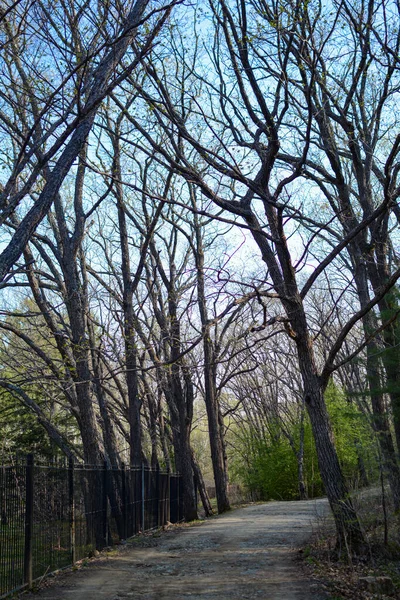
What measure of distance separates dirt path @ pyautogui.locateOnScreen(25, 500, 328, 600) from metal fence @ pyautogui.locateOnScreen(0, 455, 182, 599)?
15.5 inches

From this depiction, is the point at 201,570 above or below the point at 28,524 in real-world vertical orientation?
below

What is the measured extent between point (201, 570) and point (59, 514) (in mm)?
2417

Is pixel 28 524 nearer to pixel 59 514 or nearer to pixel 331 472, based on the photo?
pixel 59 514

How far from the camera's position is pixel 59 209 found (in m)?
15.5

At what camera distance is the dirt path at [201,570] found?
806 centimetres

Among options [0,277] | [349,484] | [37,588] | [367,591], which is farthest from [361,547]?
[0,277]

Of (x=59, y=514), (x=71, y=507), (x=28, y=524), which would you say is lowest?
(x=28, y=524)

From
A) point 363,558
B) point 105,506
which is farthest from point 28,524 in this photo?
point 363,558

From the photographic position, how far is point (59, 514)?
10.2 m

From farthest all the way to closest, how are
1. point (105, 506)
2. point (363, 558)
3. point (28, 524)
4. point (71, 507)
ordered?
point (105, 506)
point (71, 507)
point (363, 558)
point (28, 524)

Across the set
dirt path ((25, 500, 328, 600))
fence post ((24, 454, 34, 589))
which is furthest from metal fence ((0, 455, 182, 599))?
dirt path ((25, 500, 328, 600))

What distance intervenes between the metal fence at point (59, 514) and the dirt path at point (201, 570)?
394 millimetres

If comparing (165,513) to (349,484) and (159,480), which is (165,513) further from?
(349,484)

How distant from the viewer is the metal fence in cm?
812
